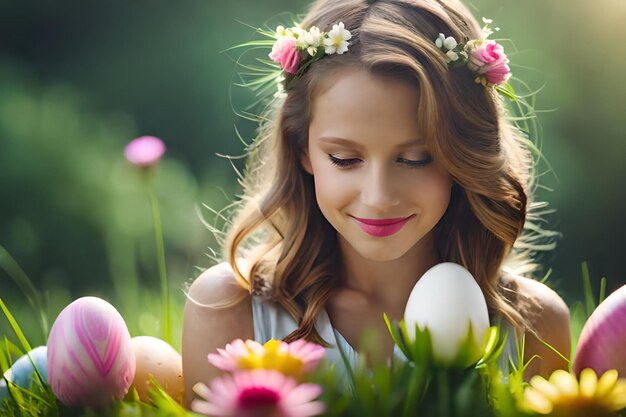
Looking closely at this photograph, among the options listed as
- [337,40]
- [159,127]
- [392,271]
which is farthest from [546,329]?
[159,127]

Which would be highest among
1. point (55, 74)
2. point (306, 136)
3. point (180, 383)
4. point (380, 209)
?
point (55, 74)

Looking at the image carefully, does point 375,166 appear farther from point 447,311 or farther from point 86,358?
point 86,358

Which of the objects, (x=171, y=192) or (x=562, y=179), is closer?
(x=171, y=192)

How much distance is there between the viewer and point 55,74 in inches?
132

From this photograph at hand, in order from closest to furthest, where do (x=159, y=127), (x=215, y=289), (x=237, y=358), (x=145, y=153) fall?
(x=237, y=358) → (x=215, y=289) → (x=145, y=153) → (x=159, y=127)

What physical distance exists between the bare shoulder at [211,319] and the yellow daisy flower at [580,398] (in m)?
0.60

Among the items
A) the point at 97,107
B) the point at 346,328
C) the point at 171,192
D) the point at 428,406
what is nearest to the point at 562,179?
the point at 171,192

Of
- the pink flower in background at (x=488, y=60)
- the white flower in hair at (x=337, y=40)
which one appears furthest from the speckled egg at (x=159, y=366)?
the pink flower in background at (x=488, y=60)

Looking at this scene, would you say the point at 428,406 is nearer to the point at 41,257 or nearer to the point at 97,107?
the point at 41,257

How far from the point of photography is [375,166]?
3.98ft

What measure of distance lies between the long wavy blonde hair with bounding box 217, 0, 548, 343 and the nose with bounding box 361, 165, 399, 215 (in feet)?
0.27

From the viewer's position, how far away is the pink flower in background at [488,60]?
1298mm

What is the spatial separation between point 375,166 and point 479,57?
233 mm

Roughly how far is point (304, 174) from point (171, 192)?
4.55 ft
